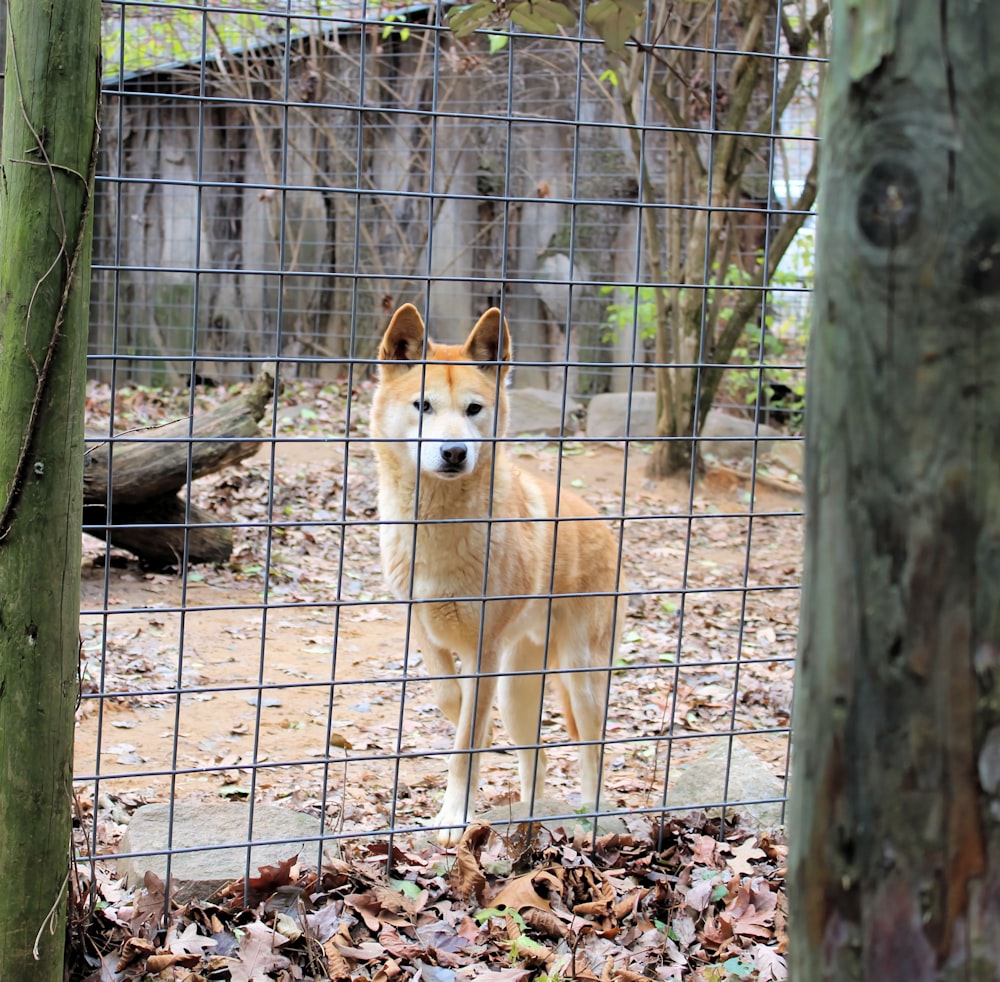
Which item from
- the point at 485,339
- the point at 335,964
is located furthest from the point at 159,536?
the point at 335,964

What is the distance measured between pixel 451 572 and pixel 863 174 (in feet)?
9.37

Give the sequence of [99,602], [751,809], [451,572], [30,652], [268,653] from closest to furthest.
Answer: [30,652] → [751,809] → [451,572] → [268,653] → [99,602]

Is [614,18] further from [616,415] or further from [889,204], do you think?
[616,415]

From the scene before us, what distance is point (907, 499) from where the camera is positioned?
125cm

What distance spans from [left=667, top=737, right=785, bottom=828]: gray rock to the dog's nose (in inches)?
55.5

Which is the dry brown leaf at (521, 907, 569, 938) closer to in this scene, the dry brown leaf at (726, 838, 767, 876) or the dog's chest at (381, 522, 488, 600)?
the dry brown leaf at (726, 838, 767, 876)

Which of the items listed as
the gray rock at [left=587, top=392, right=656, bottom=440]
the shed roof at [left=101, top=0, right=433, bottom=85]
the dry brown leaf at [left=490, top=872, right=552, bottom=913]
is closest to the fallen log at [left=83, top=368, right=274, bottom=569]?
the dry brown leaf at [left=490, top=872, right=552, bottom=913]

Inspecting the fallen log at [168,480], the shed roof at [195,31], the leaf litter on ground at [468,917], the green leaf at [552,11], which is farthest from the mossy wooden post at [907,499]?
the shed roof at [195,31]

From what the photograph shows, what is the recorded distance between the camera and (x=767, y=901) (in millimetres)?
2957

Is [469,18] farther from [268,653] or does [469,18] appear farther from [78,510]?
[268,653]

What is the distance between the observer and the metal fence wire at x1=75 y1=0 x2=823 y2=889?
3082 mm

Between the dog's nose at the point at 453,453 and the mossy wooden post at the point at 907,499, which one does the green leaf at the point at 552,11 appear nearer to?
the mossy wooden post at the point at 907,499

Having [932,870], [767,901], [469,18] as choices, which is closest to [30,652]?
[469,18]

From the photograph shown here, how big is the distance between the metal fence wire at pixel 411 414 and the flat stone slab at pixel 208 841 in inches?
0.7
